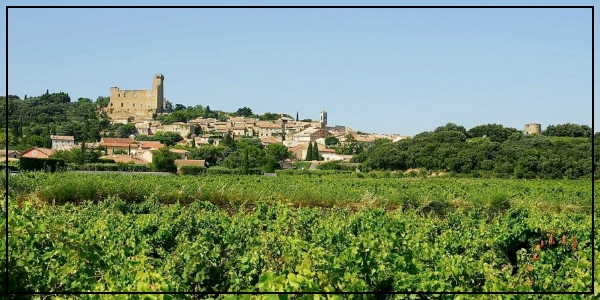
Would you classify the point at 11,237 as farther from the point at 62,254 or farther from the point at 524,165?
the point at 524,165

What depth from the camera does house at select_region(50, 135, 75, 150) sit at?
36681 millimetres

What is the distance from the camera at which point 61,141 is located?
38.2 metres

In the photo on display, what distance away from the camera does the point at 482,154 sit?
80.2 feet

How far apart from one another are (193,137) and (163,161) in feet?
69.8

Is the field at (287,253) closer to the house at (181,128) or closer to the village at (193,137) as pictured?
the village at (193,137)

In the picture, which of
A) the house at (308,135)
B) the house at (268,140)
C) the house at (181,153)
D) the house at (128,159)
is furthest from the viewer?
the house at (268,140)

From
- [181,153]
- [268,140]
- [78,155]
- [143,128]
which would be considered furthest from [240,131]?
[78,155]

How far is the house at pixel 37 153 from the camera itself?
2946 centimetres

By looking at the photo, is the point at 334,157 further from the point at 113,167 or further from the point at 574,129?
the point at 574,129

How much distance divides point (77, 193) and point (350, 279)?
48.4 feet

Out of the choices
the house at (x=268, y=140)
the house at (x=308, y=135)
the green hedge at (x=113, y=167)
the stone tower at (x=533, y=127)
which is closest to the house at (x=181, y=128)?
the house at (x=268, y=140)

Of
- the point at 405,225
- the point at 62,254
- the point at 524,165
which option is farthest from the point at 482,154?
the point at 62,254

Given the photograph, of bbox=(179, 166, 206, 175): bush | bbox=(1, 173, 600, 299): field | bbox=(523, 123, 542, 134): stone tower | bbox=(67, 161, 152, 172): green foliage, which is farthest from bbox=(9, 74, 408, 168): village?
bbox=(523, 123, 542, 134): stone tower

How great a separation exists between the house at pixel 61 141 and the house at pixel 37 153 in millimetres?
768
